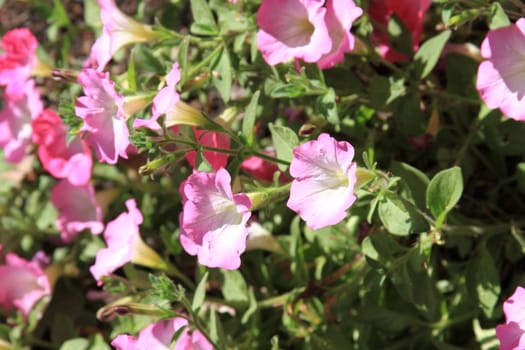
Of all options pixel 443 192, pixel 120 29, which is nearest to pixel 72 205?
pixel 120 29

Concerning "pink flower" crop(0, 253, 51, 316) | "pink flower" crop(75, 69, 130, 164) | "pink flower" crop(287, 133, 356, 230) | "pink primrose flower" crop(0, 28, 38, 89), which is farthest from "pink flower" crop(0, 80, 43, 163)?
"pink flower" crop(287, 133, 356, 230)

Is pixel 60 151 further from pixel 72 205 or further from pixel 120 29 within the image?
pixel 120 29

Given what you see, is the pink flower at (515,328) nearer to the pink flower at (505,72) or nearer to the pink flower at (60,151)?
the pink flower at (505,72)

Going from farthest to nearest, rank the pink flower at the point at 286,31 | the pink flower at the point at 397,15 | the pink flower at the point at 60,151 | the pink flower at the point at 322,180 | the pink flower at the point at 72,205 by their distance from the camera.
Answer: the pink flower at the point at 72,205 < the pink flower at the point at 60,151 < the pink flower at the point at 397,15 < the pink flower at the point at 286,31 < the pink flower at the point at 322,180

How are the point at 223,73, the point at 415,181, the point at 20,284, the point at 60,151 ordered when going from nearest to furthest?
the point at 415,181
the point at 223,73
the point at 60,151
the point at 20,284

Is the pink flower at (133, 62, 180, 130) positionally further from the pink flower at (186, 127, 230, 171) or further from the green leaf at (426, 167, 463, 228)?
the green leaf at (426, 167, 463, 228)

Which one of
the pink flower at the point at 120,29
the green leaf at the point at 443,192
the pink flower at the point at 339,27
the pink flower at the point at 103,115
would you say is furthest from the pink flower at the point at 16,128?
the green leaf at the point at 443,192
